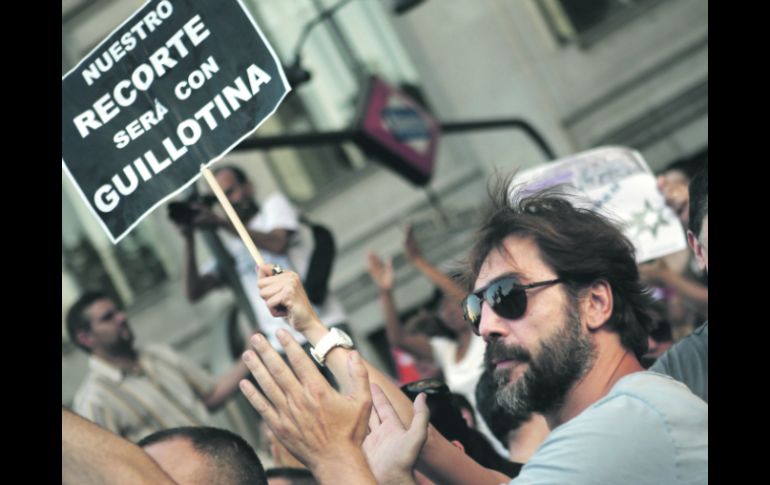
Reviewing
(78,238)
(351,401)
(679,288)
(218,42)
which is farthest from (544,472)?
(78,238)

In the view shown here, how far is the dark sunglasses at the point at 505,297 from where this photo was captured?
2.82 metres

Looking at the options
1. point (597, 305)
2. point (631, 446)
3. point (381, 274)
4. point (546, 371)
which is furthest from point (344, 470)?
point (381, 274)

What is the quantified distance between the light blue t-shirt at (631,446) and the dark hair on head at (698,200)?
31.8 inches

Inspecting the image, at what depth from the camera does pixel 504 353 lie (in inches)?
109

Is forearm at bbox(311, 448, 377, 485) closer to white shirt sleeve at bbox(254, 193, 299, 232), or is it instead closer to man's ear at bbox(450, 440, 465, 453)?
man's ear at bbox(450, 440, 465, 453)

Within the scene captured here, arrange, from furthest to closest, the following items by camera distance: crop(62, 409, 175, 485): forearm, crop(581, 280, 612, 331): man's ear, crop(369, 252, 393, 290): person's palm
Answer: crop(369, 252, 393, 290): person's palm
crop(581, 280, 612, 331): man's ear
crop(62, 409, 175, 485): forearm

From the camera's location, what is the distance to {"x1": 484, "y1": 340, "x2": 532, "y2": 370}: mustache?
9.04ft

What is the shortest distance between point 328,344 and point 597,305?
699mm

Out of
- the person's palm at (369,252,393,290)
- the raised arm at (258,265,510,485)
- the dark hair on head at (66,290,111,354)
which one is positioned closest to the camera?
the raised arm at (258,265,510,485)

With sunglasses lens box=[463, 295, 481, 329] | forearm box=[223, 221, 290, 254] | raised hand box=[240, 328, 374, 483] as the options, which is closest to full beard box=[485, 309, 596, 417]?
sunglasses lens box=[463, 295, 481, 329]

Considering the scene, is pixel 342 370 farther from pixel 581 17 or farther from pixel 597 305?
pixel 581 17

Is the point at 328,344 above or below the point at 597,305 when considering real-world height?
above

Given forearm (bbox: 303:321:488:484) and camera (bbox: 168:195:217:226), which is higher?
camera (bbox: 168:195:217:226)
